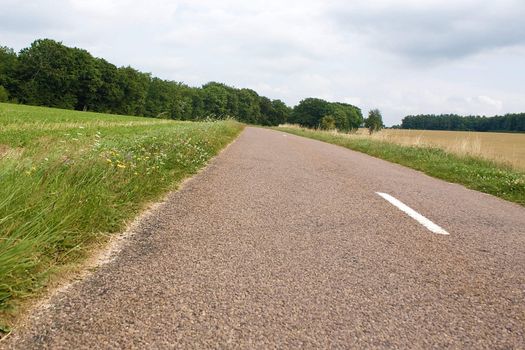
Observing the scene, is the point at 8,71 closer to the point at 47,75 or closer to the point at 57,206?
the point at 47,75

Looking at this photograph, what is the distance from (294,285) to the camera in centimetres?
268

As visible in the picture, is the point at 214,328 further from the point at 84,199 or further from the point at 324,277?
the point at 84,199

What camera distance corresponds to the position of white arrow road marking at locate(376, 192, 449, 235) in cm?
436

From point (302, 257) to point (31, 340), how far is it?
1.97 m

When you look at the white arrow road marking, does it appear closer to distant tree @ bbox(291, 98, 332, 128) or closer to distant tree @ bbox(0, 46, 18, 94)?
distant tree @ bbox(0, 46, 18, 94)

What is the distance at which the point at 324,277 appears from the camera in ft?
9.31

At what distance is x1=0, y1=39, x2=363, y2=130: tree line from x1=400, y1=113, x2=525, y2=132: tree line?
63.4m

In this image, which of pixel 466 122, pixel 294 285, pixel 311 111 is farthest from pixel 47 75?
pixel 466 122

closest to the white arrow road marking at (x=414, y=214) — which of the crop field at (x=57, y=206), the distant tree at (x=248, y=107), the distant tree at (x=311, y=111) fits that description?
the crop field at (x=57, y=206)

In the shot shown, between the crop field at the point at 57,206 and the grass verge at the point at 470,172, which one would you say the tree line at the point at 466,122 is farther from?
the crop field at the point at 57,206

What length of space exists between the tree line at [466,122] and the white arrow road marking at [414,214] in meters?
115

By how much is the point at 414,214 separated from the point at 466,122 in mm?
136001

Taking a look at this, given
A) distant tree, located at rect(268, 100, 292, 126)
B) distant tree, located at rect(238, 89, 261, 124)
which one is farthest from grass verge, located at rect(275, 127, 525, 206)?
distant tree, located at rect(268, 100, 292, 126)

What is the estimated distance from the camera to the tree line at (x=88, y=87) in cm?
6331
